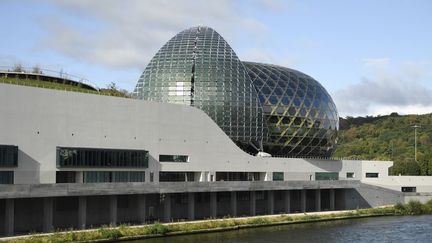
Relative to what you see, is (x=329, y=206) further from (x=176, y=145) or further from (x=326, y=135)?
(x=176, y=145)

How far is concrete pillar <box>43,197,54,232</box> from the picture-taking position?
190 feet

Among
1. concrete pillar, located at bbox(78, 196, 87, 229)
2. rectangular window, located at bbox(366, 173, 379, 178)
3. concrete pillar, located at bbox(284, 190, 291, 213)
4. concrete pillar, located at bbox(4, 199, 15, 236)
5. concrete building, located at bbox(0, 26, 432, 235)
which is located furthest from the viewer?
rectangular window, located at bbox(366, 173, 379, 178)

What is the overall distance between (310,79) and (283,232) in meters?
43.8

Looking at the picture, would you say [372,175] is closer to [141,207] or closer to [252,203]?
[252,203]

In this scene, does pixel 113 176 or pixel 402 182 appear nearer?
pixel 113 176

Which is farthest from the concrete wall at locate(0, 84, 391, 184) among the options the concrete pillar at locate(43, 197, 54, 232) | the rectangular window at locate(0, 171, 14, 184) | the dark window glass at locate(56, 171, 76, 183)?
the concrete pillar at locate(43, 197, 54, 232)

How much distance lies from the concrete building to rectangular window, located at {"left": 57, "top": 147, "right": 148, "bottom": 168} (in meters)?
0.10

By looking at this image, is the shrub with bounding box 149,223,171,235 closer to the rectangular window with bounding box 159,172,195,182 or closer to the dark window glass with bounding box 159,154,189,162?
the rectangular window with bounding box 159,172,195,182

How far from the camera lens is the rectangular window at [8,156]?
5606 centimetres

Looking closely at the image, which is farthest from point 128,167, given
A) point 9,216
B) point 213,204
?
point 9,216

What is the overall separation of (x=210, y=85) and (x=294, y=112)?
1527cm

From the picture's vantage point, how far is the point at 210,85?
8469 centimetres

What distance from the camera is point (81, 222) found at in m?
60.3

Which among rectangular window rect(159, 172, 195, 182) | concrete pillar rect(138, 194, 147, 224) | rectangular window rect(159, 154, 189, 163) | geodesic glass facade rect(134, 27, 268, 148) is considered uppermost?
geodesic glass facade rect(134, 27, 268, 148)
